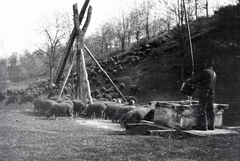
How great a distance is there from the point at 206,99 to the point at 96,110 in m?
8.70

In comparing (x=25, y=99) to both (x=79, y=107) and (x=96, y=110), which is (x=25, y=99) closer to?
(x=79, y=107)

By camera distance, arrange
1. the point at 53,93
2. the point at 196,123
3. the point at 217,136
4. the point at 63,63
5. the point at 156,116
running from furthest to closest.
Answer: the point at 53,93, the point at 63,63, the point at 156,116, the point at 196,123, the point at 217,136

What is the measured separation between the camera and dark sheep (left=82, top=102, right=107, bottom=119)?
1795cm

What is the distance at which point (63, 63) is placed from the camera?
77.4 ft

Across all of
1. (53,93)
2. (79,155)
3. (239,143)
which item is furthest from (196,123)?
(53,93)

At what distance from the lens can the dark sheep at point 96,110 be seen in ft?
58.9

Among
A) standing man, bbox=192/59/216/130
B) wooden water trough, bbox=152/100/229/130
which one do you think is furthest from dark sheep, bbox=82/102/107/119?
standing man, bbox=192/59/216/130

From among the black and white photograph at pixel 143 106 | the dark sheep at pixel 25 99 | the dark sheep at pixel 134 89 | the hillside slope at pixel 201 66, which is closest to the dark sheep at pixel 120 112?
the black and white photograph at pixel 143 106

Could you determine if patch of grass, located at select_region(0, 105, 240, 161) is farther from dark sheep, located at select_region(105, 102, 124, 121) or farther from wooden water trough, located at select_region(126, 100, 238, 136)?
dark sheep, located at select_region(105, 102, 124, 121)

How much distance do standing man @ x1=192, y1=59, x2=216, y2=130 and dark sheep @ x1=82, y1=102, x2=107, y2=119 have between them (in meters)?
8.18

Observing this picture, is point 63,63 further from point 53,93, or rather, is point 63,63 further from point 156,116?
point 156,116

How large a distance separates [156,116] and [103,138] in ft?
9.51

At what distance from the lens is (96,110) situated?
59.1 feet

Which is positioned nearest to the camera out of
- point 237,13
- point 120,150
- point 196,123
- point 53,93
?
point 120,150
